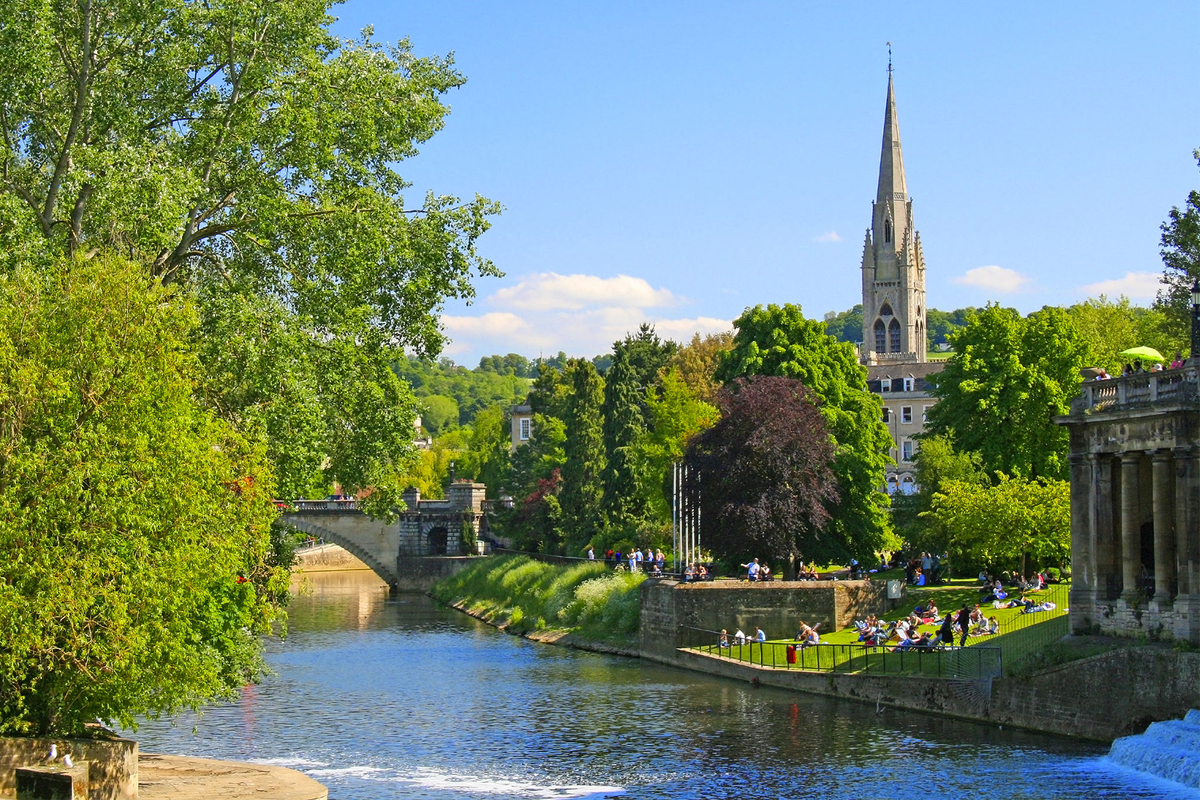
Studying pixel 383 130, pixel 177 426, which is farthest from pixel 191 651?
pixel 383 130

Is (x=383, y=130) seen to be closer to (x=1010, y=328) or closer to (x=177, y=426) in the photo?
(x=177, y=426)

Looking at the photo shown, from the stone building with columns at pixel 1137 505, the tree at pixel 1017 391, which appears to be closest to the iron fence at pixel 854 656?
the stone building with columns at pixel 1137 505

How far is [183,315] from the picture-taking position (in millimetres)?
26391

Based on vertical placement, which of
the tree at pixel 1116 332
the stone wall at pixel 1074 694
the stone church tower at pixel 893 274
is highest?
the stone church tower at pixel 893 274

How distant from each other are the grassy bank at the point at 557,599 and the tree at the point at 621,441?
4.82 meters

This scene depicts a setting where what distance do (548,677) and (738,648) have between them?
6.57 metres

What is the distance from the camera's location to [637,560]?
222ft

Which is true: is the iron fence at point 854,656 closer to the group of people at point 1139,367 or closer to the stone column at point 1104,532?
the stone column at point 1104,532

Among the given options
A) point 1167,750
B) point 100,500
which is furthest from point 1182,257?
point 100,500

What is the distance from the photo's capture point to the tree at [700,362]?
91000 mm

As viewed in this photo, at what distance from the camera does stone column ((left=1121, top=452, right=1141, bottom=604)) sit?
38.6 m

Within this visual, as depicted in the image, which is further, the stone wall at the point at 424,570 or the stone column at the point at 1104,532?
→ the stone wall at the point at 424,570

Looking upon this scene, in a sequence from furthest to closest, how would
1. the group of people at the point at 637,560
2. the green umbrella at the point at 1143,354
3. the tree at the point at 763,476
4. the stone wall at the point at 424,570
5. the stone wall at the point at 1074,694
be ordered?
1. the stone wall at the point at 424,570
2. the group of people at the point at 637,560
3. the tree at the point at 763,476
4. the green umbrella at the point at 1143,354
5. the stone wall at the point at 1074,694

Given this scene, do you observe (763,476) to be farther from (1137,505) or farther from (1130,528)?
(1130,528)
